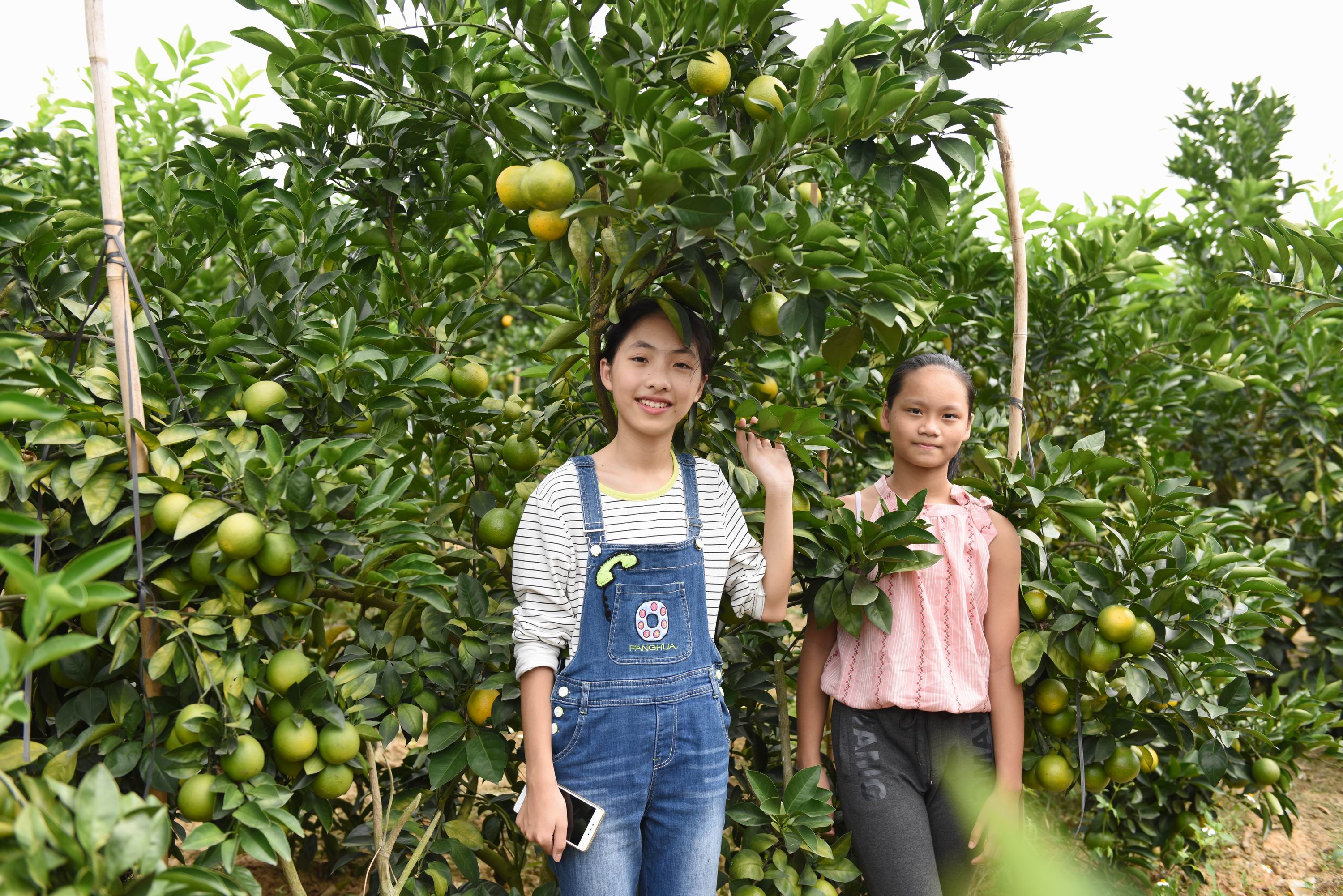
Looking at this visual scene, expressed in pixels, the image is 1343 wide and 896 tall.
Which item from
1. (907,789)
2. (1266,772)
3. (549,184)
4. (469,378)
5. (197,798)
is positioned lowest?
(1266,772)

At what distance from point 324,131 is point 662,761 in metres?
1.48

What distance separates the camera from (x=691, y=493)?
1.68 m

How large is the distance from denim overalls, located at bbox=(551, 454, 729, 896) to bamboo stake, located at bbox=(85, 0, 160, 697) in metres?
0.69

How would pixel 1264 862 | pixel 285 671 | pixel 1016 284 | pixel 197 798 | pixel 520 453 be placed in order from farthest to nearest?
pixel 1264 862 → pixel 1016 284 → pixel 520 453 → pixel 285 671 → pixel 197 798

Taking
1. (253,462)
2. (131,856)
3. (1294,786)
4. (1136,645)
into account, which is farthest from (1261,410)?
(131,856)

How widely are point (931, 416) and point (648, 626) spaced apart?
75cm

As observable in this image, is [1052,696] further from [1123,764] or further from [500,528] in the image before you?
[500,528]

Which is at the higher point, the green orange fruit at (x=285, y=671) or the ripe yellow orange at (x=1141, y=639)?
the green orange fruit at (x=285, y=671)

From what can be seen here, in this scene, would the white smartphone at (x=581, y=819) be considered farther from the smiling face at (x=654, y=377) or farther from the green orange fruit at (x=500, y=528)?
the smiling face at (x=654, y=377)

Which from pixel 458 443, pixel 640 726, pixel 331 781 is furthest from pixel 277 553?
pixel 458 443

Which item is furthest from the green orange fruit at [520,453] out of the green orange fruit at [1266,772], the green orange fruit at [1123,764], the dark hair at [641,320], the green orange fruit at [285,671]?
the green orange fruit at [1266,772]

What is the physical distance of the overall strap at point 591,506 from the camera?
1.56m

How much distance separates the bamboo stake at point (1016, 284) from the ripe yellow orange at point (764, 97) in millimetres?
711

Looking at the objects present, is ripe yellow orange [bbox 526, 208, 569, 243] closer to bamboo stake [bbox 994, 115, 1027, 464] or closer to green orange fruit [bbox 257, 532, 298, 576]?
green orange fruit [bbox 257, 532, 298, 576]
